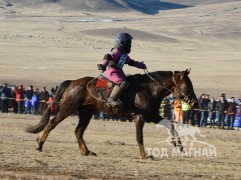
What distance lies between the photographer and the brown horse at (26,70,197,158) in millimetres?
15656

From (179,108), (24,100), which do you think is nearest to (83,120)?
(179,108)

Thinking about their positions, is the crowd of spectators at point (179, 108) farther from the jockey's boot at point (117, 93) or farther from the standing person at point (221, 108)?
the jockey's boot at point (117, 93)

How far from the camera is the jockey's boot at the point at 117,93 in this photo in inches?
614

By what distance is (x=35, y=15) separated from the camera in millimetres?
186500

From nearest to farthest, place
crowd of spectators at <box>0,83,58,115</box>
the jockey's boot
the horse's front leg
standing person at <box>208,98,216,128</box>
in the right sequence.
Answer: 1. the horse's front leg
2. the jockey's boot
3. standing person at <box>208,98,216,128</box>
4. crowd of spectators at <box>0,83,58,115</box>

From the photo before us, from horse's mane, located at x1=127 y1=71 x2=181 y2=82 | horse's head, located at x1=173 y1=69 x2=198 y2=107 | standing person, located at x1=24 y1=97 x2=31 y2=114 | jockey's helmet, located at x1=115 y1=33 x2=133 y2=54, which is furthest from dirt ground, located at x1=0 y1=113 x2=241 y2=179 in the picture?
standing person, located at x1=24 y1=97 x2=31 y2=114

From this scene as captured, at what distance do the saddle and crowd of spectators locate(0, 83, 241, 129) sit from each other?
506 inches

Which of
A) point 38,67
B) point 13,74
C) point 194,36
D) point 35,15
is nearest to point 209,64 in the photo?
point 38,67

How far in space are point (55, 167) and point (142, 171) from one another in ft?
5.29

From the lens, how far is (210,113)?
32375 mm

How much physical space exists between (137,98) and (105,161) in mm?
1966

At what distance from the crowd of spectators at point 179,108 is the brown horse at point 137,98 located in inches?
497

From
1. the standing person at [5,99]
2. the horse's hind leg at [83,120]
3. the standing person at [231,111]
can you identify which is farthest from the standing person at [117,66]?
the standing person at [5,99]

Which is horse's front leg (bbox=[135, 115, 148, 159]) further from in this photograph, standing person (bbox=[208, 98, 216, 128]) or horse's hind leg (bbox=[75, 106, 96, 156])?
standing person (bbox=[208, 98, 216, 128])
